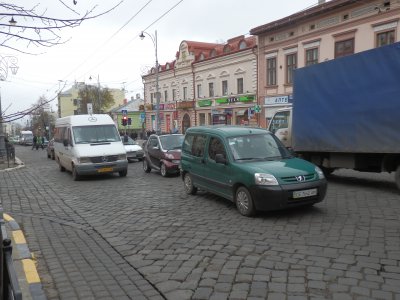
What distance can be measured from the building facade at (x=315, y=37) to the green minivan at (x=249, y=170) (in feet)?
53.7

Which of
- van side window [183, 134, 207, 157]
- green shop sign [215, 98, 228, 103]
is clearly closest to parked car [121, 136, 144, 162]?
van side window [183, 134, 207, 157]

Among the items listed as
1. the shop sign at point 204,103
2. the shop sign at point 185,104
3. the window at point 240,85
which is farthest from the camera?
the shop sign at point 185,104

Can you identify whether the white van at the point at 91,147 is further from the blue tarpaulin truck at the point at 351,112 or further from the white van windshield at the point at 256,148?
the white van windshield at the point at 256,148

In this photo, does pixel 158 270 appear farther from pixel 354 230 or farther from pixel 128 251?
pixel 354 230

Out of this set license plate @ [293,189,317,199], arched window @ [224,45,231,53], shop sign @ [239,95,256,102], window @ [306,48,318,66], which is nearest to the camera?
license plate @ [293,189,317,199]

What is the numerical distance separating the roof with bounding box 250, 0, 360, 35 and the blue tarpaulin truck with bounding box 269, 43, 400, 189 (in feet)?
56.9

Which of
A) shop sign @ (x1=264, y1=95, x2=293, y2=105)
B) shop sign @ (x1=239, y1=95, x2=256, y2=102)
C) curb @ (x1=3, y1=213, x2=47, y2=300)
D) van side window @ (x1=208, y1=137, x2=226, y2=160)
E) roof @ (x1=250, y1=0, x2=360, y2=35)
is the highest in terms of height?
roof @ (x1=250, y1=0, x2=360, y2=35)

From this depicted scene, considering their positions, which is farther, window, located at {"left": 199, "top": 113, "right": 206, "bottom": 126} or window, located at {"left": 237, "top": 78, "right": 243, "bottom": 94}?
window, located at {"left": 199, "top": 113, "right": 206, "bottom": 126}

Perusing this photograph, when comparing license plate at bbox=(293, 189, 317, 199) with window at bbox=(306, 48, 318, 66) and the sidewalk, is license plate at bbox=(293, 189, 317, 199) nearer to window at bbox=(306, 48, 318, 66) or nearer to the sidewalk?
the sidewalk

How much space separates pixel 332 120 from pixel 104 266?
24.5 feet

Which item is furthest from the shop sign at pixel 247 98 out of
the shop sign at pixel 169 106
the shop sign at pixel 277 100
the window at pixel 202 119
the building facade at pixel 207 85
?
the shop sign at pixel 169 106

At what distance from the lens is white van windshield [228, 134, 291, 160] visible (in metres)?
8.45

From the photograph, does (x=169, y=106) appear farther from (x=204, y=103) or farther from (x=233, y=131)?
(x=233, y=131)

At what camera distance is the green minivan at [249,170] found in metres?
7.40
